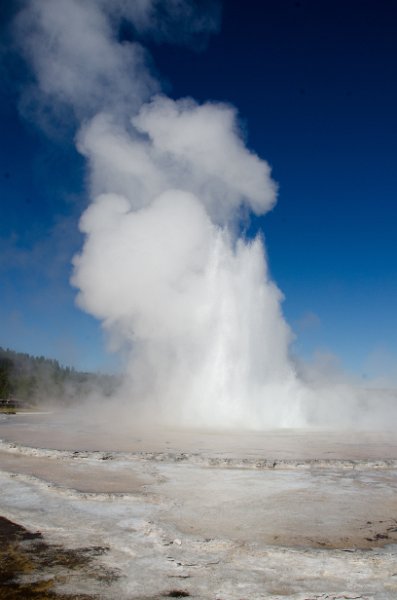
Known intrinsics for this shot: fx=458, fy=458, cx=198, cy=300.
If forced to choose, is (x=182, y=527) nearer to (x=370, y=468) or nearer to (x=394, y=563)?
(x=394, y=563)

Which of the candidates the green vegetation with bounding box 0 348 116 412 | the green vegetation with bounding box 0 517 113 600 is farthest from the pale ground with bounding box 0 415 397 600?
the green vegetation with bounding box 0 348 116 412

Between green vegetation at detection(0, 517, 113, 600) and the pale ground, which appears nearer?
green vegetation at detection(0, 517, 113, 600)

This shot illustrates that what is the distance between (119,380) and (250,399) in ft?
50.3

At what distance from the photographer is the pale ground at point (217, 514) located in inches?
153

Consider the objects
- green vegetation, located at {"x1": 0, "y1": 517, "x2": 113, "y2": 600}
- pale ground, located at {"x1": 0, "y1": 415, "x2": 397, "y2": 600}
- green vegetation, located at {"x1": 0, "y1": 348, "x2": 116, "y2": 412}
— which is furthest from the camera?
green vegetation, located at {"x1": 0, "y1": 348, "x2": 116, "y2": 412}

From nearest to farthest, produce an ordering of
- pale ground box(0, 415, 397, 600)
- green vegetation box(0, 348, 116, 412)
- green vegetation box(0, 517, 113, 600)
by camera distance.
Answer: green vegetation box(0, 517, 113, 600), pale ground box(0, 415, 397, 600), green vegetation box(0, 348, 116, 412)

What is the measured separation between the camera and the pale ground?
12.7 feet

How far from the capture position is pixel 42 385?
144 feet

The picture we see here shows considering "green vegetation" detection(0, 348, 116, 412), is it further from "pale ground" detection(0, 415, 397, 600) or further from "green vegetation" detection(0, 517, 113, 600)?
"green vegetation" detection(0, 517, 113, 600)

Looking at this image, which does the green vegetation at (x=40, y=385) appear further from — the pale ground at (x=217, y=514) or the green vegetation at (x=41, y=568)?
the green vegetation at (x=41, y=568)

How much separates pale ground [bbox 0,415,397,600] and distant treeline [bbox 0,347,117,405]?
26.9 meters

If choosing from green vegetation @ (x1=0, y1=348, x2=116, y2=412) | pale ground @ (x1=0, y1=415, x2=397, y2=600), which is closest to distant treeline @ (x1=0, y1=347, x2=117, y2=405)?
green vegetation @ (x1=0, y1=348, x2=116, y2=412)

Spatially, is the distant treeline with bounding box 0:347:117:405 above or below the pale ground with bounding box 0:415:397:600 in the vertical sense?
above

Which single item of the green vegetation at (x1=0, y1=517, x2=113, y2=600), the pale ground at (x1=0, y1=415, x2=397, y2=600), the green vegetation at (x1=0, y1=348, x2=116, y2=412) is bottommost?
the green vegetation at (x1=0, y1=517, x2=113, y2=600)
